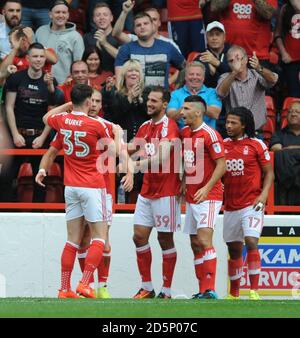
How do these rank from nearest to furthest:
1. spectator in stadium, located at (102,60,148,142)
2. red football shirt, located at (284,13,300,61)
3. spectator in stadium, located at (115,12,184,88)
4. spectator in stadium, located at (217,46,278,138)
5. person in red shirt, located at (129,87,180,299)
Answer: person in red shirt, located at (129,87,180,299)
spectator in stadium, located at (102,60,148,142)
spectator in stadium, located at (217,46,278,138)
spectator in stadium, located at (115,12,184,88)
red football shirt, located at (284,13,300,61)

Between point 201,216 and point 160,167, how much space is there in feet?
2.49

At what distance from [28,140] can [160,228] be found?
7.24 ft

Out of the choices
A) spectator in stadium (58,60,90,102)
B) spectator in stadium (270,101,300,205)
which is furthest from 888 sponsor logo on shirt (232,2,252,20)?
spectator in stadium (58,60,90,102)

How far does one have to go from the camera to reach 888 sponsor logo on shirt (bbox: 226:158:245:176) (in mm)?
13906

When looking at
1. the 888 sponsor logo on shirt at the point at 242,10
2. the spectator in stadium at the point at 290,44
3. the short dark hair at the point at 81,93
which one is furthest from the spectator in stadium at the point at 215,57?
the short dark hair at the point at 81,93

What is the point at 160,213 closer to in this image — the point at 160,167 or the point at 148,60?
the point at 160,167

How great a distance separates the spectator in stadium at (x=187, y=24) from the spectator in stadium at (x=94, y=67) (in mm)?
1265

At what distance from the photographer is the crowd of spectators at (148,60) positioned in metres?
15.1

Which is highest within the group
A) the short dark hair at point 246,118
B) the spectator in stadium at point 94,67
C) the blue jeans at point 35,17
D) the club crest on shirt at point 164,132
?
the blue jeans at point 35,17

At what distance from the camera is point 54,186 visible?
1512cm

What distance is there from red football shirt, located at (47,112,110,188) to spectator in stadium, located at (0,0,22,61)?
3.28 metres

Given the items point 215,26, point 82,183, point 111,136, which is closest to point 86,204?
point 82,183

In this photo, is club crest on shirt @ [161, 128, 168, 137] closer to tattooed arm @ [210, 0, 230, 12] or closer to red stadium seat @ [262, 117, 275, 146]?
red stadium seat @ [262, 117, 275, 146]

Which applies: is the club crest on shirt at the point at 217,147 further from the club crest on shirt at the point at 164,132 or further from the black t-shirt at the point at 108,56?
the black t-shirt at the point at 108,56
